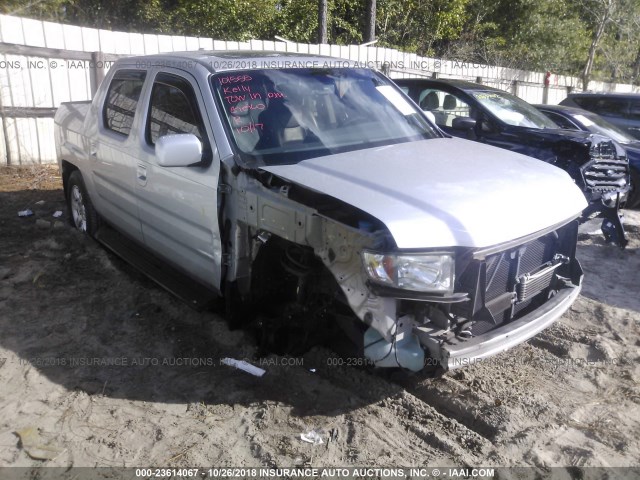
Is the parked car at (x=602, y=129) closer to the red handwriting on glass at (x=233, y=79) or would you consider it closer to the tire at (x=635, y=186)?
the tire at (x=635, y=186)

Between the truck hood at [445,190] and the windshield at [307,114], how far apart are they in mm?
219

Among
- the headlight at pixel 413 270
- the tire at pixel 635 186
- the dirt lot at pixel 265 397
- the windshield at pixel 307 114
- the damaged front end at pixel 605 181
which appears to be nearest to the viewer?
the headlight at pixel 413 270

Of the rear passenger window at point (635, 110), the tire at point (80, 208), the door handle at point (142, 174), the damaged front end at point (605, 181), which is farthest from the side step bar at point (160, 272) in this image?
the rear passenger window at point (635, 110)

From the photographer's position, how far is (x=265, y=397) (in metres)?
3.53

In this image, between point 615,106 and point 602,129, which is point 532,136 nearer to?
point 602,129

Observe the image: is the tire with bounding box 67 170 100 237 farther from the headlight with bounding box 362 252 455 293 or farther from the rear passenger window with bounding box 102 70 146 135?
the headlight with bounding box 362 252 455 293

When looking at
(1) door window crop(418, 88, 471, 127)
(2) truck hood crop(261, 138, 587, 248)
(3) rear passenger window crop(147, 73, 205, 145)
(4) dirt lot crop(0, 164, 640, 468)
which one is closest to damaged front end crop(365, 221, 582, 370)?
(2) truck hood crop(261, 138, 587, 248)

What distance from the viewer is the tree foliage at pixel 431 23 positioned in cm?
1712

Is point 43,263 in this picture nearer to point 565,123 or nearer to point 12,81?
point 12,81

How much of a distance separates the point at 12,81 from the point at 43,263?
5.09 m

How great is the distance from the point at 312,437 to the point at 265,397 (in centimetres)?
49

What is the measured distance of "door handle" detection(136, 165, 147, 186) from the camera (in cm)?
440

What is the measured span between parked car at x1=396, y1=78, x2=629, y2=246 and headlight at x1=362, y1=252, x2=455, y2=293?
4.12 meters

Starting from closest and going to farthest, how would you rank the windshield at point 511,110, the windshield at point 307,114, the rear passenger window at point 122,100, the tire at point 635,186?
the windshield at point 307,114
the rear passenger window at point 122,100
the windshield at point 511,110
the tire at point 635,186
